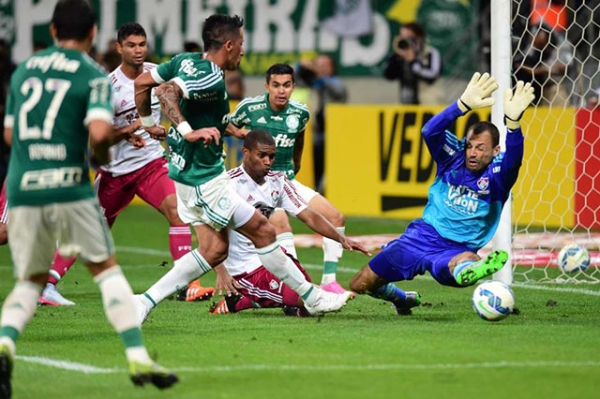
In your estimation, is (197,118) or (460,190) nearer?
(197,118)

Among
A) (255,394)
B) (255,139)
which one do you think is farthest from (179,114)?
(255,394)

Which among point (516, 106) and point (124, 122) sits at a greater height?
point (516, 106)

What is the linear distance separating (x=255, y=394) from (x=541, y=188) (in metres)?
8.83

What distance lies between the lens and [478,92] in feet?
29.2

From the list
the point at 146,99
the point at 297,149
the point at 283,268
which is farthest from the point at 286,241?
the point at 146,99

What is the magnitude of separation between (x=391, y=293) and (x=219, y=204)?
5.41 feet

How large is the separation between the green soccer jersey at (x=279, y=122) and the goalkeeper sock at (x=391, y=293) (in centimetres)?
189

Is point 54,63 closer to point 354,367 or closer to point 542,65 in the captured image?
point 354,367

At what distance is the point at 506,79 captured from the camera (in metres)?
10.5

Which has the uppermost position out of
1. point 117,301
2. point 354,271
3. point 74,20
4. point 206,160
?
point 74,20

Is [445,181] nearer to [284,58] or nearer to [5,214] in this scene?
[5,214]

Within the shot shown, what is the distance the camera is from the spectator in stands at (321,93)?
18.7 m

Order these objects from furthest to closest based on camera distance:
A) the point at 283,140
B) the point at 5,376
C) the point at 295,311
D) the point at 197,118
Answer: the point at 283,140 < the point at 295,311 < the point at 197,118 < the point at 5,376

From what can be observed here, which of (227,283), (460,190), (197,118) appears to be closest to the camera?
(197,118)
